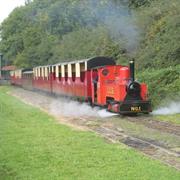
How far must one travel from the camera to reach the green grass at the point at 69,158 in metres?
9.23

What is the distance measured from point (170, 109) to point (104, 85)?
3.26 metres

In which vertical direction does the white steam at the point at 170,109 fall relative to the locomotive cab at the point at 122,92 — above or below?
below

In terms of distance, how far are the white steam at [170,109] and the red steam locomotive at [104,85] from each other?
2.54 ft

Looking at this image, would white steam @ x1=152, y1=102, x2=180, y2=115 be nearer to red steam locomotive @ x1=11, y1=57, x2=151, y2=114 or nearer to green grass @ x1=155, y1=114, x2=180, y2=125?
red steam locomotive @ x1=11, y1=57, x2=151, y2=114

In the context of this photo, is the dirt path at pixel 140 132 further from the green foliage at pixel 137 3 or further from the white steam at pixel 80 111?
the green foliage at pixel 137 3

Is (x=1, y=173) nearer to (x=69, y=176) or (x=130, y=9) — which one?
(x=69, y=176)

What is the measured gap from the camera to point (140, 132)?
16031 millimetres

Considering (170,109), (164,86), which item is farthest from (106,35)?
(170,109)

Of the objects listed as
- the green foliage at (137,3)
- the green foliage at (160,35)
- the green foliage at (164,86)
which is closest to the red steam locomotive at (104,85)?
the green foliage at (164,86)

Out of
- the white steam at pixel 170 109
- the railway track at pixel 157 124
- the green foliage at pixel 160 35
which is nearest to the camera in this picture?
the railway track at pixel 157 124

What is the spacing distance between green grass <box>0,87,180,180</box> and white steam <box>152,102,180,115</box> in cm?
733

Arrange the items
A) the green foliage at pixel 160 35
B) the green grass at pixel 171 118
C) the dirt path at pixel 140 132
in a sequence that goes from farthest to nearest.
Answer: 1. the green foliage at pixel 160 35
2. the green grass at pixel 171 118
3. the dirt path at pixel 140 132

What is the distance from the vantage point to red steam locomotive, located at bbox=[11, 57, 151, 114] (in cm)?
2133

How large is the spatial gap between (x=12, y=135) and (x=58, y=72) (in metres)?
20.1
